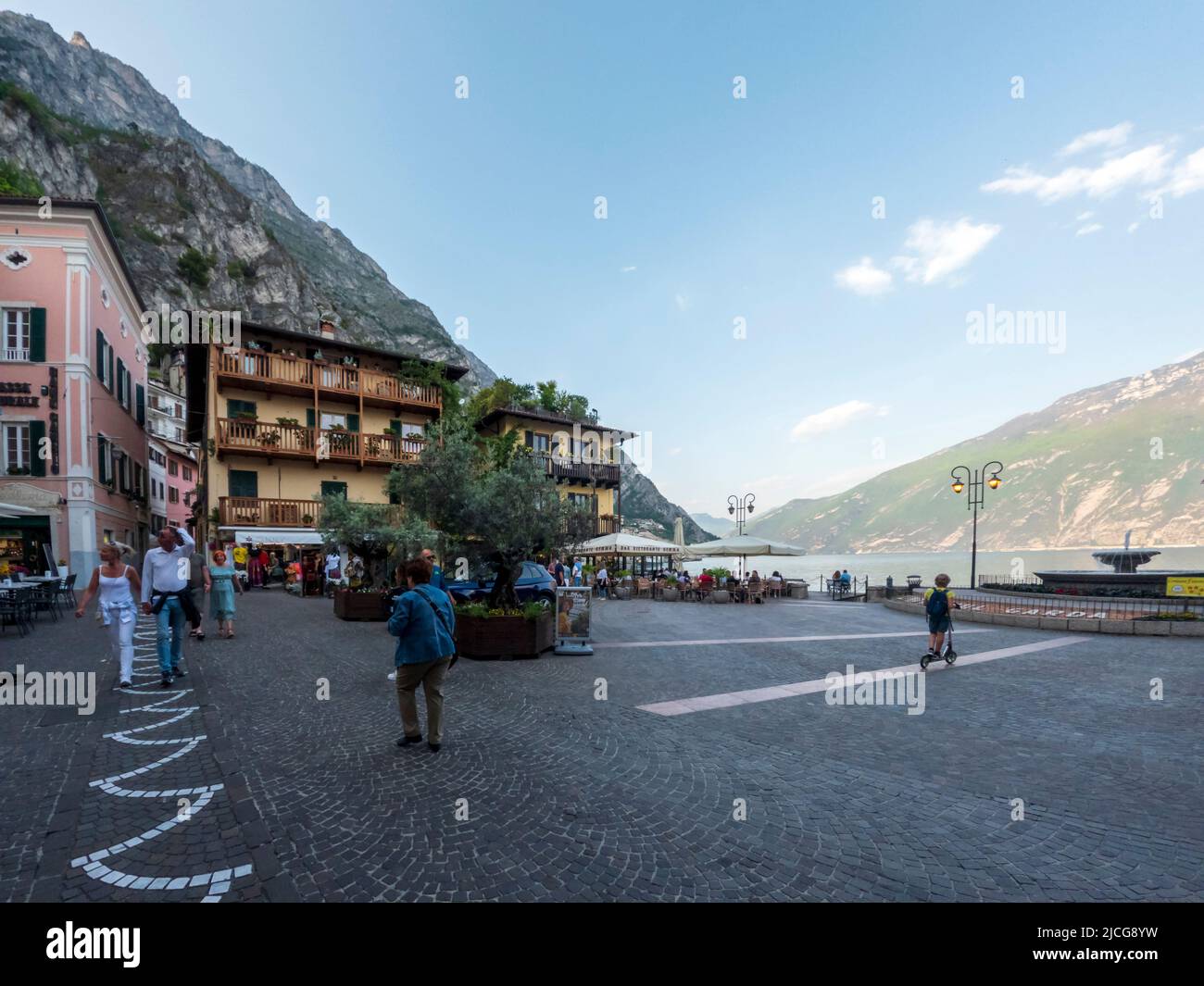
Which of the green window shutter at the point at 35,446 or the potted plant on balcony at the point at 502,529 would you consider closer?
the potted plant on balcony at the point at 502,529

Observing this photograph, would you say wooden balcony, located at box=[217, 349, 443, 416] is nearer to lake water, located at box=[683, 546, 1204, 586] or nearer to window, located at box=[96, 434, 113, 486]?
window, located at box=[96, 434, 113, 486]

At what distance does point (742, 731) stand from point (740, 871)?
2629 mm

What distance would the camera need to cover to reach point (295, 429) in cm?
2433

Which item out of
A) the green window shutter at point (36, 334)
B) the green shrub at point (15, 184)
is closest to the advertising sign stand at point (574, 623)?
the green window shutter at point (36, 334)

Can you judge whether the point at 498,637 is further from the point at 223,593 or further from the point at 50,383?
the point at 50,383

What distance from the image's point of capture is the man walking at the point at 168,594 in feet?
23.4

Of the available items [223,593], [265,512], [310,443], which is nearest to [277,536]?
[265,512]

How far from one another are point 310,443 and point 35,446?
865 centimetres

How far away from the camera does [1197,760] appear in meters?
4.87

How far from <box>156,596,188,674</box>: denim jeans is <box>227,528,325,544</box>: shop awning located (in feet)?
52.0

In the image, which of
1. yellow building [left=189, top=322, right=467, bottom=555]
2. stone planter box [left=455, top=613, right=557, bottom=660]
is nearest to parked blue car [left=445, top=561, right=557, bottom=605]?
stone planter box [left=455, top=613, right=557, bottom=660]

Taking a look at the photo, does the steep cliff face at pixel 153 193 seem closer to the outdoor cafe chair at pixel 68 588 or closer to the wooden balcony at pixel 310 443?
the wooden balcony at pixel 310 443

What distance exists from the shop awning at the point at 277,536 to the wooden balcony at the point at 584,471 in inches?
568
